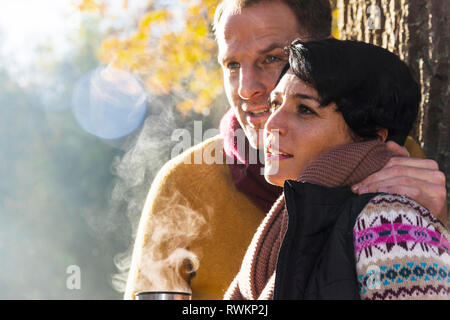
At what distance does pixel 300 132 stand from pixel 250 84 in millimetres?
895

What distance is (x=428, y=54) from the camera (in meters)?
4.18

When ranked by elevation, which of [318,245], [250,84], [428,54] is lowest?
[318,245]

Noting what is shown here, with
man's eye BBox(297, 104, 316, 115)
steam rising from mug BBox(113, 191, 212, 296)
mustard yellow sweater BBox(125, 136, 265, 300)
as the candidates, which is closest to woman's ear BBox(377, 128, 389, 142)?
man's eye BBox(297, 104, 316, 115)

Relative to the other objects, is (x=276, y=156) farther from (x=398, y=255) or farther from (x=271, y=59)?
(x=271, y=59)

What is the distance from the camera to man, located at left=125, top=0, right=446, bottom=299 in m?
3.76

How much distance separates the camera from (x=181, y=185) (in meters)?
4.13

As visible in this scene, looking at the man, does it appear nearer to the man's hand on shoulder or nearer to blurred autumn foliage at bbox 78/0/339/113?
the man's hand on shoulder

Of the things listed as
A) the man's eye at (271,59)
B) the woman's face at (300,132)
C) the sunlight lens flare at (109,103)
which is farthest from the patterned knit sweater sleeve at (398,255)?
the sunlight lens flare at (109,103)

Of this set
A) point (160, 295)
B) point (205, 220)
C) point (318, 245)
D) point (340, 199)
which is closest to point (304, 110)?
point (340, 199)

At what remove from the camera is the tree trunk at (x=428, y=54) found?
412cm

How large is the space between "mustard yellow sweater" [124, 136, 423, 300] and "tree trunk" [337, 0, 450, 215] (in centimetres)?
33

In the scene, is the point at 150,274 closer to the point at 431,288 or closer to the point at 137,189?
the point at 431,288

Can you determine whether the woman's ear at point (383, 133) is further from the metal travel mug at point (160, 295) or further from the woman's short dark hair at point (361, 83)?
the metal travel mug at point (160, 295)

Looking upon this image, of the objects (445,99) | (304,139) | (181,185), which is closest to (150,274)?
(181,185)
